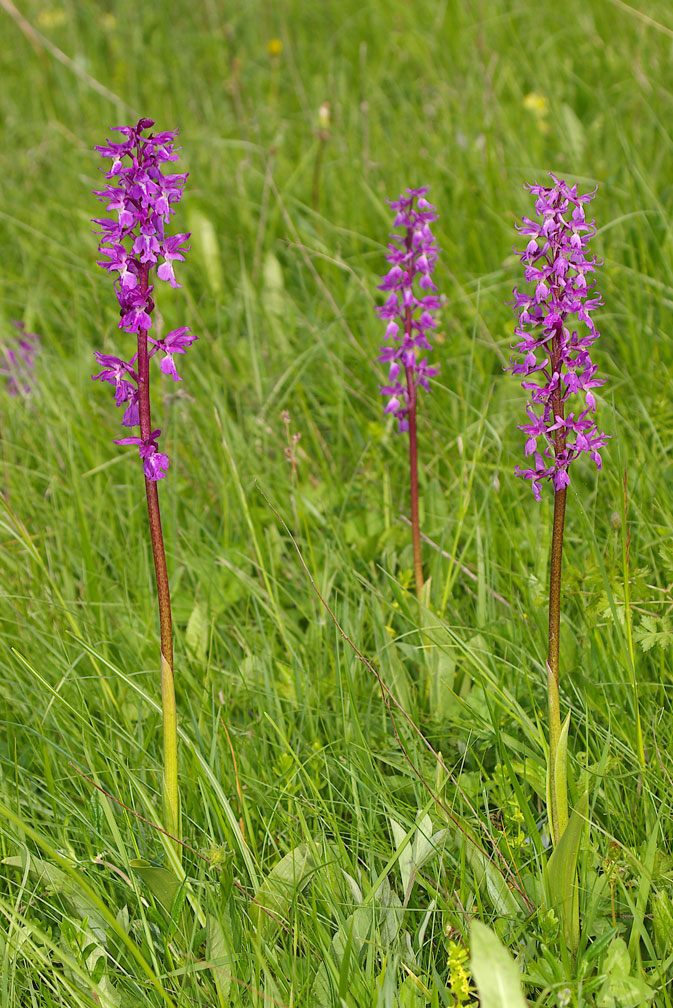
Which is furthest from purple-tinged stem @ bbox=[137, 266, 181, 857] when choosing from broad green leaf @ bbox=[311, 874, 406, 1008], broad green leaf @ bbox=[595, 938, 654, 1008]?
broad green leaf @ bbox=[595, 938, 654, 1008]

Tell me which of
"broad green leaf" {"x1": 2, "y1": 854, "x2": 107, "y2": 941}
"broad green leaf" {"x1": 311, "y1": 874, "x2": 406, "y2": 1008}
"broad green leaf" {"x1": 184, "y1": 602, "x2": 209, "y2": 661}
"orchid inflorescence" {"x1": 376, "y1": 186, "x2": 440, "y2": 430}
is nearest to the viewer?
"broad green leaf" {"x1": 311, "y1": 874, "x2": 406, "y2": 1008}

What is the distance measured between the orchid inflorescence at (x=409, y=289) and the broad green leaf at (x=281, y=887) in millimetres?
1303

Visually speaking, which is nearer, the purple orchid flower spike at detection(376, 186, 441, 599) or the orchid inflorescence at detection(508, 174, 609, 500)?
the orchid inflorescence at detection(508, 174, 609, 500)

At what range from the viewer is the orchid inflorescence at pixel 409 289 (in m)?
2.66

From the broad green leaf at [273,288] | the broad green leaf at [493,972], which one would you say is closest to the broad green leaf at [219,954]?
the broad green leaf at [493,972]

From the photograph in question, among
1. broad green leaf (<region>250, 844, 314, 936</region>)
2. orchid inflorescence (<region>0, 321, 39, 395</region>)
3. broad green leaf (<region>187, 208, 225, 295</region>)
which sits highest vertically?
broad green leaf (<region>187, 208, 225, 295</region>)

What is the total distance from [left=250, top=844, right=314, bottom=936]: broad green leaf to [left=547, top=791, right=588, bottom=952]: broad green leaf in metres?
0.52

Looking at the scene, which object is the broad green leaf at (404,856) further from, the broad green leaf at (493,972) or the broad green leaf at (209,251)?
the broad green leaf at (209,251)

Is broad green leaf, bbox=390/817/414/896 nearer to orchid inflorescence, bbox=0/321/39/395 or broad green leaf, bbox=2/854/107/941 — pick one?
broad green leaf, bbox=2/854/107/941

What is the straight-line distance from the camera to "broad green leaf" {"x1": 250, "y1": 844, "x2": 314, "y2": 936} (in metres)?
1.97

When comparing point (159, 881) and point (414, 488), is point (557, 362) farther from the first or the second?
point (159, 881)

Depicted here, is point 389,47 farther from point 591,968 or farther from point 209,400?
point 591,968

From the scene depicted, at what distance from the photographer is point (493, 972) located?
5.39ft

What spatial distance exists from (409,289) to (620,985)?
1.86 m
